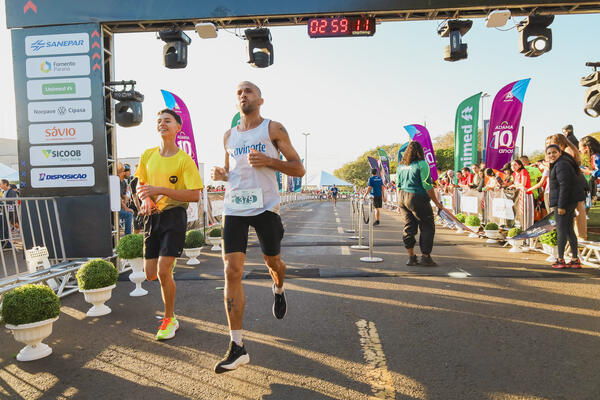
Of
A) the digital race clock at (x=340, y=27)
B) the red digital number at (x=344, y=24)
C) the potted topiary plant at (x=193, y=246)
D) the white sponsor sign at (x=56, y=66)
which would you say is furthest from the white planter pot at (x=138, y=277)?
the red digital number at (x=344, y=24)

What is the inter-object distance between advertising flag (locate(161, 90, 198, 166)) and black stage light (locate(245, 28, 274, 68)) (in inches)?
102

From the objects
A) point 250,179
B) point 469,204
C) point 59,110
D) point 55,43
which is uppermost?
point 55,43

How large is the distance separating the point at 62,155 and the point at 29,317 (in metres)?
4.24

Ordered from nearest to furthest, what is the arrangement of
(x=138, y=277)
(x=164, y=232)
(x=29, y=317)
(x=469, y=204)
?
(x=29, y=317) < (x=164, y=232) < (x=138, y=277) < (x=469, y=204)

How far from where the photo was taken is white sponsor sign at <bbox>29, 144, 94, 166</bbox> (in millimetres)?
6715

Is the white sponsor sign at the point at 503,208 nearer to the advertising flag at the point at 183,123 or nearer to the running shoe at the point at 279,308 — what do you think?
the running shoe at the point at 279,308

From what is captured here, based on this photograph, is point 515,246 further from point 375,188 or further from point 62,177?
point 62,177

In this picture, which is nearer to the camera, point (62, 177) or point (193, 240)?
point (62, 177)

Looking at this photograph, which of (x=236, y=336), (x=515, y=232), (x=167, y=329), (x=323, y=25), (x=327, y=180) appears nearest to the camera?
(x=236, y=336)

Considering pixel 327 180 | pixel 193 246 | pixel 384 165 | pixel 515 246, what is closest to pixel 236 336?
pixel 193 246

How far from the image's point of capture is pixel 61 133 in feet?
22.1

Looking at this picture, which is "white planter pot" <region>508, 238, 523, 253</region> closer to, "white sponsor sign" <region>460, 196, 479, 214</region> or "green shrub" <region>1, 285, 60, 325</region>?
"white sponsor sign" <region>460, 196, 479, 214</region>

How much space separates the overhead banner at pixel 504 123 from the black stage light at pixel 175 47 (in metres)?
9.44

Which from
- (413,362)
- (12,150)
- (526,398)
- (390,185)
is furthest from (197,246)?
(12,150)
